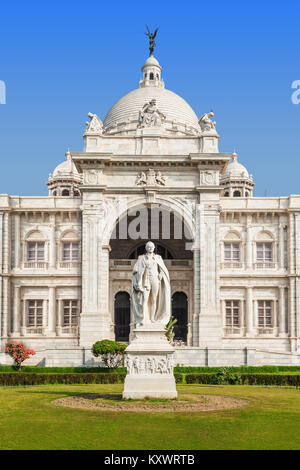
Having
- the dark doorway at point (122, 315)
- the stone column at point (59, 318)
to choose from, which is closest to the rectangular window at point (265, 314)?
the dark doorway at point (122, 315)

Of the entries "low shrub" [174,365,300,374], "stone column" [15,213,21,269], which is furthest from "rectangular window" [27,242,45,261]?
"low shrub" [174,365,300,374]

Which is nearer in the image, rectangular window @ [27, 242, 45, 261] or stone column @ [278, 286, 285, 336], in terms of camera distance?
stone column @ [278, 286, 285, 336]

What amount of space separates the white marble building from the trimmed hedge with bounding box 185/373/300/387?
50.4ft

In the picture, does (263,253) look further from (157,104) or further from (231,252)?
(157,104)

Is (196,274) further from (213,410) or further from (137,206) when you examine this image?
(213,410)

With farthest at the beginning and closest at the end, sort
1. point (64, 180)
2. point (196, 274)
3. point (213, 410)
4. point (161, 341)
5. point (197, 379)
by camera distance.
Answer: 1. point (64, 180)
2. point (196, 274)
3. point (197, 379)
4. point (161, 341)
5. point (213, 410)

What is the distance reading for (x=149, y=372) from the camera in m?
18.4

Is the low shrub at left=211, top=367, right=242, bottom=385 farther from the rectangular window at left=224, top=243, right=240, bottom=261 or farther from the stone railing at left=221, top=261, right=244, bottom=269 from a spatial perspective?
the rectangular window at left=224, top=243, right=240, bottom=261

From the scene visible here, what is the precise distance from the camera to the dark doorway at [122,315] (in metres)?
50.7

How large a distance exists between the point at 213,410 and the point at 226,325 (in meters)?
31.8

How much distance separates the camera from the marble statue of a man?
19.0 m

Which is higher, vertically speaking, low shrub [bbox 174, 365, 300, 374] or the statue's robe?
the statue's robe

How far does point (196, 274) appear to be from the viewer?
4569 cm
